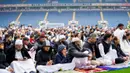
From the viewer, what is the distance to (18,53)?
25.1 ft

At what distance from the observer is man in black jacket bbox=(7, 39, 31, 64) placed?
24.8ft

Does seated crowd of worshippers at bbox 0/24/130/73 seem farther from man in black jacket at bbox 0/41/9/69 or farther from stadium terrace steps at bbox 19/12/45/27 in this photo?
stadium terrace steps at bbox 19/12/45/27

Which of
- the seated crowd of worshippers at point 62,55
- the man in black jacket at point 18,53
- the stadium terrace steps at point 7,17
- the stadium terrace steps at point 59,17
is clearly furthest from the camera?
the stadium terrace steps at point 7,17

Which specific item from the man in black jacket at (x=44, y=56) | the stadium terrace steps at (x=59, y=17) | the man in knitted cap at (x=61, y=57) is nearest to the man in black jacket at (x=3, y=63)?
the man in black jacket at (x=44, y=56)

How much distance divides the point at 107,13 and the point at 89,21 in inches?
124

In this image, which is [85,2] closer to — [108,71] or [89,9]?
[89,9]

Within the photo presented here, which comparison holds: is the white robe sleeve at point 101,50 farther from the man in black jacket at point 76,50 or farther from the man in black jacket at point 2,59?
the man in black jacket at point 2,59

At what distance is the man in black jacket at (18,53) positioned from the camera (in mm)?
7570

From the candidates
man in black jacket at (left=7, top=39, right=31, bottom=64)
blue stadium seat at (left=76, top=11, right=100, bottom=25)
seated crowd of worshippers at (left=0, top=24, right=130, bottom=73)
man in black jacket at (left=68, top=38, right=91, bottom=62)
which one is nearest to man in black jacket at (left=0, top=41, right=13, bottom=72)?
seated crowd of worshippers at (left=0, top=24, right=130, bottom=73)

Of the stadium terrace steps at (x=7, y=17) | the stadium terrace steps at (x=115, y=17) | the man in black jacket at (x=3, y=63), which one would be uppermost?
the stadium terrace steps at (x=7, y=17)

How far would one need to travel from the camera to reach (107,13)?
112 feet

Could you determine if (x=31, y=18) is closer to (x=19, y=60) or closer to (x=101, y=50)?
(x=101, y=50)

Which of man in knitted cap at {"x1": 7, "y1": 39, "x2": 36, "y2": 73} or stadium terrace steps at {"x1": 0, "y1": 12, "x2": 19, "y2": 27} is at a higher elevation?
stadium terrace steps at {"x1": 0, "y1": 12, "x2": 19, "y2": 27}

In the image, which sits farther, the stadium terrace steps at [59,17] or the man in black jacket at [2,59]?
the stadium terrace steps at [59,17]
